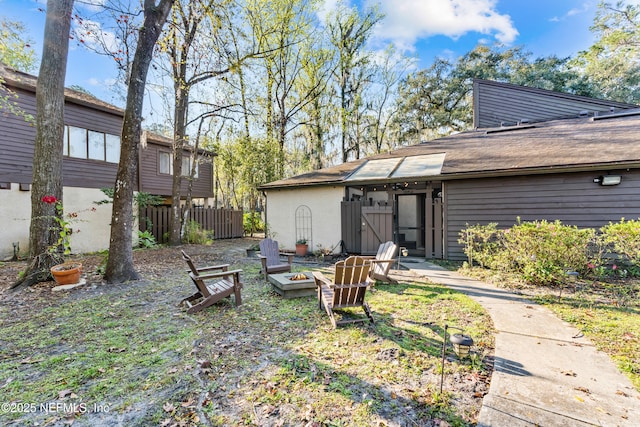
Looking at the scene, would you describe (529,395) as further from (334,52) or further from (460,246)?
(334,52)

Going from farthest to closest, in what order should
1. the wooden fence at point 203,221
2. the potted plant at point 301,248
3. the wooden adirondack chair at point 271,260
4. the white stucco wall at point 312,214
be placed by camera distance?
the wooden fence at point 203,221
the potted plant at point 301,248
the white stucco wall at point 312,214
the wooden adirondack chair at point 271,260

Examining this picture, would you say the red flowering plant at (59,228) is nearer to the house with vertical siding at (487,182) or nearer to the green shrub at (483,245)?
the house with vertical siding at (487,182)

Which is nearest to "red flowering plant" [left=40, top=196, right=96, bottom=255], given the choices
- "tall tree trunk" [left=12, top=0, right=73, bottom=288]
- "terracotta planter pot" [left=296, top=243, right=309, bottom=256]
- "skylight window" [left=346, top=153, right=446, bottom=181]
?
"tall tree trunk" [left=12, top=0, right=73, bottom=288]

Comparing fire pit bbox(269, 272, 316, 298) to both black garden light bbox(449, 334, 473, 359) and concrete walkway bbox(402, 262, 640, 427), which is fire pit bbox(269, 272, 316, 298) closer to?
black garden light bbox(449, 334, 473, 359)

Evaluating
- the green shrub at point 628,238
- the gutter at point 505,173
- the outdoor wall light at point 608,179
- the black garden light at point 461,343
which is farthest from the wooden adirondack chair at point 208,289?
the outdoor wall light at point 608,179

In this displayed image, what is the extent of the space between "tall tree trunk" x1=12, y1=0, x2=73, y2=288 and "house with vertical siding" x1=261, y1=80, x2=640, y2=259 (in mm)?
6119

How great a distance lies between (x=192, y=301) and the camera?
15.0ft

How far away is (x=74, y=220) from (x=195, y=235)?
4.18 m

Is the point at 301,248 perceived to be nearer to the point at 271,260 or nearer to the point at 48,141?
the point at 271,260

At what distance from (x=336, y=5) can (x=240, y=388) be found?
2362 cm

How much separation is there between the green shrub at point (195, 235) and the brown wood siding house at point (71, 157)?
8.81ft

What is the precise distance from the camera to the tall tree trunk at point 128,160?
5.81 meters

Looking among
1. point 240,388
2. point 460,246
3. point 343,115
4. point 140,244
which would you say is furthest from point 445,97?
point 240,388

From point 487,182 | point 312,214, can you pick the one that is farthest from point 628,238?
point 312,214
